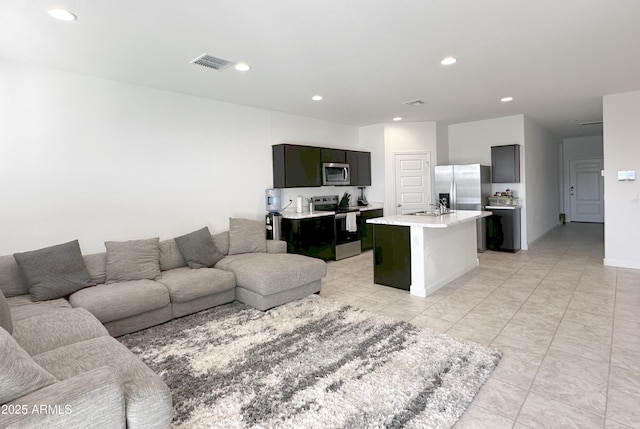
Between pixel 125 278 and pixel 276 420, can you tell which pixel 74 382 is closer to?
pixel 276 420

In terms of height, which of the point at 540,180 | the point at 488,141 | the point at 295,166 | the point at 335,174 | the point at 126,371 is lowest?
the point at 126,371

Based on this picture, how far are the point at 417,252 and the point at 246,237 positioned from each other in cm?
226

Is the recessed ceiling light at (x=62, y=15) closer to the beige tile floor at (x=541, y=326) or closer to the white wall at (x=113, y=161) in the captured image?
the white wall at (x=113, y=161)

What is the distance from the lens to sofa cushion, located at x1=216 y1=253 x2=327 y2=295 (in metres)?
3.61

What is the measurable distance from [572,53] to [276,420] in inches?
169

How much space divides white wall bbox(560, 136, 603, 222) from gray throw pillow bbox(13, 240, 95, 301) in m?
12.2

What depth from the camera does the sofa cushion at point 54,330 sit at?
2.15 meters

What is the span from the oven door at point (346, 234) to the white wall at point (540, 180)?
359 centimetres

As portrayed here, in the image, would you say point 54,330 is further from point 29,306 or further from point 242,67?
point 242,67

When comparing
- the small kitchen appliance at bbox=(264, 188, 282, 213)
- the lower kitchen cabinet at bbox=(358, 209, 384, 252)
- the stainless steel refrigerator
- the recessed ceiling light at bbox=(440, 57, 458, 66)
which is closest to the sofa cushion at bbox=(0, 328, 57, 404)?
the recessed ceiling light at bbox=(440, 57, 458, 66)

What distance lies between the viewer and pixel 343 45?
3139 millimetres

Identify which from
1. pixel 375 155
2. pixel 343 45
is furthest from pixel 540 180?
pixel 343 45

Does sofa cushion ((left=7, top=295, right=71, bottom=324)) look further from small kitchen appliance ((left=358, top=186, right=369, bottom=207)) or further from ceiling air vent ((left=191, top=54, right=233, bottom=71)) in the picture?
small kitchen appliance ((left=358, top=186, right=369, bottom=207))

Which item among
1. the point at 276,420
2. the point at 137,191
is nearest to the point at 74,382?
the point at 276,420
